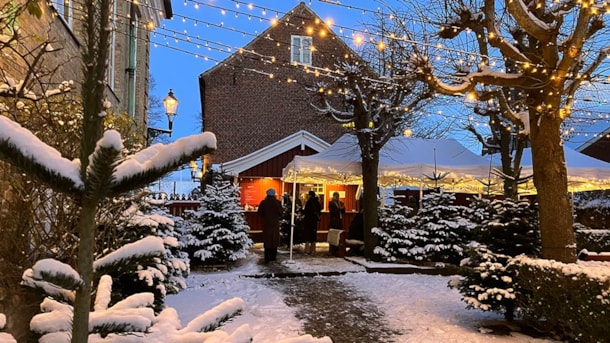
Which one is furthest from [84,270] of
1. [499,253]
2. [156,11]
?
[156,11]

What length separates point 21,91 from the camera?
3338 millimetres

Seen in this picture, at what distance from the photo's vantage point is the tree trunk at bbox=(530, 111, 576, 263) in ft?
21.6

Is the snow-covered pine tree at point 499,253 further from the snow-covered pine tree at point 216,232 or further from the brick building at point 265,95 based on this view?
the brick building at point 265,95

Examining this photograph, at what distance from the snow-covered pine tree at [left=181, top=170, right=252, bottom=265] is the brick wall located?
481 inches

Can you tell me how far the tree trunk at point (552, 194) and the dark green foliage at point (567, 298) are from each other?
79 centimetres

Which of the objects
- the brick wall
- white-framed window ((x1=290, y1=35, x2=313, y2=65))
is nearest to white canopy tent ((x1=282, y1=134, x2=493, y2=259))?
the brick wall

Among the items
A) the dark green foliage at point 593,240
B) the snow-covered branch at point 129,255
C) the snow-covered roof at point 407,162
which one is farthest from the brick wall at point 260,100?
the snow-covered branch at point 129,255

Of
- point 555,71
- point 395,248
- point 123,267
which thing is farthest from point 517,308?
point 123,267

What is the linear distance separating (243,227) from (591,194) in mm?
21802

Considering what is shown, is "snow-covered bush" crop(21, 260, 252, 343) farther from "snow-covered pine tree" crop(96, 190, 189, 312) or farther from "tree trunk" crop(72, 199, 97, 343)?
"snow-covered pine tree" crop(96, 190, 189, 312)

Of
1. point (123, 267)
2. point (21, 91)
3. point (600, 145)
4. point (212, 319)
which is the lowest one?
point (212, 319)

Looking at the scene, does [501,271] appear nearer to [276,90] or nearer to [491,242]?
[491,242]

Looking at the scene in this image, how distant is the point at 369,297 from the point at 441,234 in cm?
417

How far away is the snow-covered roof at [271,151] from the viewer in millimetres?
19625
